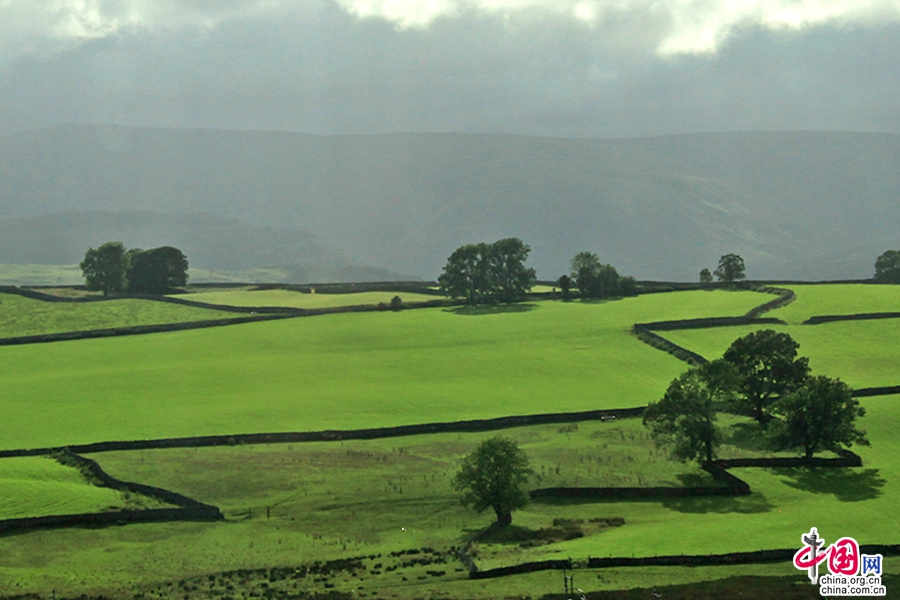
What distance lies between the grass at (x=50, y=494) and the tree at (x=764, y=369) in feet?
146

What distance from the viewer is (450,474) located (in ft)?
216

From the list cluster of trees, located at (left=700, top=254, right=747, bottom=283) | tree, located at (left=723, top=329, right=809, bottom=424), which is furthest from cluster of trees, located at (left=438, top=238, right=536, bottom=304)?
tree, located at (left=723, top=329, right=809, bottom=424)

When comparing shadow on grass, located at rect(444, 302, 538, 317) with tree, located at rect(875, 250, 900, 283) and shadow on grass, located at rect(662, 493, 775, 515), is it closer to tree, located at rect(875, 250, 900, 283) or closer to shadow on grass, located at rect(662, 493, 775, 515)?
tree, located at rect(875, 250, 900, 283)

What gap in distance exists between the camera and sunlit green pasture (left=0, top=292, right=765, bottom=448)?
8006 centimetres

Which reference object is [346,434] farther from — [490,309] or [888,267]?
[888,267]

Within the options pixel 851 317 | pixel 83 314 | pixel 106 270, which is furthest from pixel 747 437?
pixel 106 270

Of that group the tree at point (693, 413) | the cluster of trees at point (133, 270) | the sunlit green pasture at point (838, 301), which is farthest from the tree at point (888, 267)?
Result: the cluster of trees at point (133, 270)

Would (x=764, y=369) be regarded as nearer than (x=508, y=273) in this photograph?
Yes

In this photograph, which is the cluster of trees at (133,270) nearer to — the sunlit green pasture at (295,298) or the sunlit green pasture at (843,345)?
the sunlit green pasture at (295,298)

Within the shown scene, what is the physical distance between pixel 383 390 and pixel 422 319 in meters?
35.9

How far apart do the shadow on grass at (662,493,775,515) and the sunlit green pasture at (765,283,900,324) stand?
57.3 meters

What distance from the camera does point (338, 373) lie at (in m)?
97.1

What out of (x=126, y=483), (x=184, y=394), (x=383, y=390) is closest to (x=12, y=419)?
(x=184, y=394)

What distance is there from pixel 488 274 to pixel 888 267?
65.1 meters
